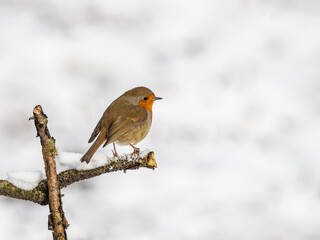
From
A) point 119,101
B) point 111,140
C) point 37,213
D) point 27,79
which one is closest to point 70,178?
point 111,140

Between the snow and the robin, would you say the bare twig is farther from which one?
the robin

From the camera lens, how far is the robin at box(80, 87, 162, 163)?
100 inches

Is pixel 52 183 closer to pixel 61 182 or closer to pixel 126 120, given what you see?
pixel 61 182

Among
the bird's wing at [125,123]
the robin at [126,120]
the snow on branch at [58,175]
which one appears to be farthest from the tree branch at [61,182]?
the bird's wing at [125,123]

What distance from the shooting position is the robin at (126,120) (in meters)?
2.54

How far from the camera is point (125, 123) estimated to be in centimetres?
266

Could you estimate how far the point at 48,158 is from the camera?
1854mm

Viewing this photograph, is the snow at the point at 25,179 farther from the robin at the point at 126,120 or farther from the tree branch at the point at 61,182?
the robin at the point at 126,120

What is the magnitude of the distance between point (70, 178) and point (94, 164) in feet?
0.41

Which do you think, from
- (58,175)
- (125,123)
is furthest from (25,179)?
(125,123)

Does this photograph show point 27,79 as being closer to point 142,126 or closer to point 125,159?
point 142,126

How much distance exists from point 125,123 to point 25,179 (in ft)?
2.68

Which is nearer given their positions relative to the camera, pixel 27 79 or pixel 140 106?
pixel 140 106

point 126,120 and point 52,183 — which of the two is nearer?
point 52,183
